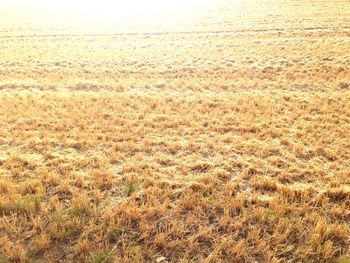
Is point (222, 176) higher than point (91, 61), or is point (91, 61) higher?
point (91, 61)

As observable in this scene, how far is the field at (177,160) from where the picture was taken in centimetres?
508

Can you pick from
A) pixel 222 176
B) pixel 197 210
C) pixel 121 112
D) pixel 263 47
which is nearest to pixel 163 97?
pixel 121 112

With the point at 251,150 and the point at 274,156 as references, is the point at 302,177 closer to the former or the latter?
the point at 274,156

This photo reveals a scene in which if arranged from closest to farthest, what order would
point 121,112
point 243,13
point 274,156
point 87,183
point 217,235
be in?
point 217,235 < point 87,183 < point 274,156 < point 121,112 < point 243,13

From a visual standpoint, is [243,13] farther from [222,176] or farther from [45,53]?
[222,176]

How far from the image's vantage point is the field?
508 centimetres

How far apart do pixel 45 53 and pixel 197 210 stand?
19387 mm

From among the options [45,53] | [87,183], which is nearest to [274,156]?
[87,183]

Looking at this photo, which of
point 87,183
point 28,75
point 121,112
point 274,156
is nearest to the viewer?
point 87,183

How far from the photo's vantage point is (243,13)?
36281mm

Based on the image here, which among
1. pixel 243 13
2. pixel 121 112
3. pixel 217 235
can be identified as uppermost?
pixel 243 13

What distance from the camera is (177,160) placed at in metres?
7.73

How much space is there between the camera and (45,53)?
71.3ft

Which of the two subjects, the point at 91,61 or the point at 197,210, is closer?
the point at 197,210
